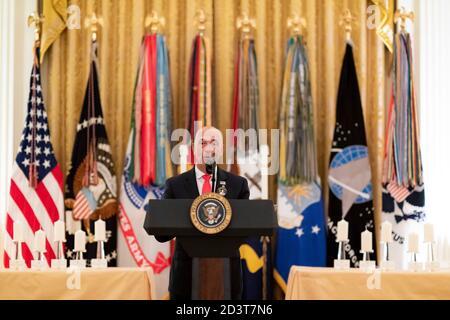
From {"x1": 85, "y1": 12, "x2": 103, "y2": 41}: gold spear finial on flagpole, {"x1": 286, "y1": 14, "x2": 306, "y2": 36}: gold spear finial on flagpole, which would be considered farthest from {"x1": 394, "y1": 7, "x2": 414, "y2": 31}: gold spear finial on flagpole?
{"x1": 85, "y1": 12, "x2": 103, "y2": 41}: gold spear finial on flagpole

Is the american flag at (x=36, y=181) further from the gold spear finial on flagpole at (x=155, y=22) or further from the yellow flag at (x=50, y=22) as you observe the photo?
the gold spear finial on flagpole at (x=155, y=22)

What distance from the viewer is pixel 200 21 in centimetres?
804

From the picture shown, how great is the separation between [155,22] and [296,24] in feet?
4.63

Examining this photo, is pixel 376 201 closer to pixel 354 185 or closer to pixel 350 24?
pixel 354 185

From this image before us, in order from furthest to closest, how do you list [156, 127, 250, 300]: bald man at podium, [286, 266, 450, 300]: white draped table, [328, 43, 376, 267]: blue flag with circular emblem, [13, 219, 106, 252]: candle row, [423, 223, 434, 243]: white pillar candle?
A: 1. [328, 43, 376, 267]: blue flag with circular emblem
2. [13, 219, 106, 252]: candle row
3. [423, 223, 434, 243]: white pillar candle
4. [286, 266, 450, 300]: white draped table
5. [156, 127, 250, 300]: bald man at podium

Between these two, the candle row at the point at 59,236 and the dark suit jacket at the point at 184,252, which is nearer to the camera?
the dark suit jacket at the point at 184,252

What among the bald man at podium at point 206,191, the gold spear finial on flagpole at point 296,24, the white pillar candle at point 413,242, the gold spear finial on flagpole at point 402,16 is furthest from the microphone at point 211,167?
the gold spear finial on flagpole at point 402,16

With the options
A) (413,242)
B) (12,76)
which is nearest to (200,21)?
(12,76)

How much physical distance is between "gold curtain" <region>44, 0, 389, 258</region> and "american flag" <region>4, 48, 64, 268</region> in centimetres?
27

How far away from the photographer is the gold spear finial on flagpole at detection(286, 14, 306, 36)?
8.09 metres

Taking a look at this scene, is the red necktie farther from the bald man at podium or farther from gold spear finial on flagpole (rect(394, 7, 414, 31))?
gold spear finial on flagpole (rect(394, 7, 414, 31))

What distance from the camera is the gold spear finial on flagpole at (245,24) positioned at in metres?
8.08

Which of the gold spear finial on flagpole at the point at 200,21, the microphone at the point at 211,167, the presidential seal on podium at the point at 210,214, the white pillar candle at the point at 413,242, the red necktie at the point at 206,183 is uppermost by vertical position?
the gold spear finial on flagpole at the point at 200,21

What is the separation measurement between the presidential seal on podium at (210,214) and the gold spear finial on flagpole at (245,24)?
432cm
